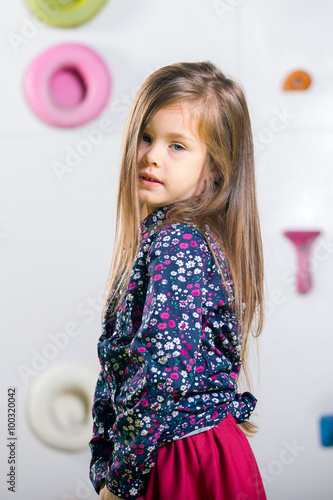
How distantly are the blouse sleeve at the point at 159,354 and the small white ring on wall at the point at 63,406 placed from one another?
79 cm

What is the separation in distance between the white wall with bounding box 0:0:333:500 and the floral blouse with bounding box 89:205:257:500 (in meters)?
0.70

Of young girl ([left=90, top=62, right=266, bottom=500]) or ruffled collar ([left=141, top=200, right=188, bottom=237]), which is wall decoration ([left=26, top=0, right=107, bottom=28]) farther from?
ruffled collar ([left=141, top=200, right=188, bottom=237])

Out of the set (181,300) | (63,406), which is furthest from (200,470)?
Answer: (63,406)

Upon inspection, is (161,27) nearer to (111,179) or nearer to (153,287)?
(111,179)

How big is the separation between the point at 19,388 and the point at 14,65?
86 cm

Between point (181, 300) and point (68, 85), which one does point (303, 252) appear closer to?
point (68, 85)

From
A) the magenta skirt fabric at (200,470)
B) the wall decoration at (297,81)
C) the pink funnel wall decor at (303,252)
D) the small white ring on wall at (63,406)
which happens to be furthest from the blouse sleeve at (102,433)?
the wall decoration at (297,81)

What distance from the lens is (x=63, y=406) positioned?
168 cm

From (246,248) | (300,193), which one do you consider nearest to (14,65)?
(300,193)

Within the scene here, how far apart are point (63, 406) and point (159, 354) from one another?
0.93 metres

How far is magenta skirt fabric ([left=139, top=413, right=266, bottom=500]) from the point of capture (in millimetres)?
895

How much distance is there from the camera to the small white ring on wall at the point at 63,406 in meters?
1.67

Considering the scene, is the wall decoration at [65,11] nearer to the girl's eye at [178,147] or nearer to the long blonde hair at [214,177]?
the long blonde hair at [214,177]

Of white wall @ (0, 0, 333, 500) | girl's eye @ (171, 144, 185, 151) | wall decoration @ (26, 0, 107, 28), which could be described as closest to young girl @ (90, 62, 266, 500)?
girl's eye @ (171, 144, 185, 151)
